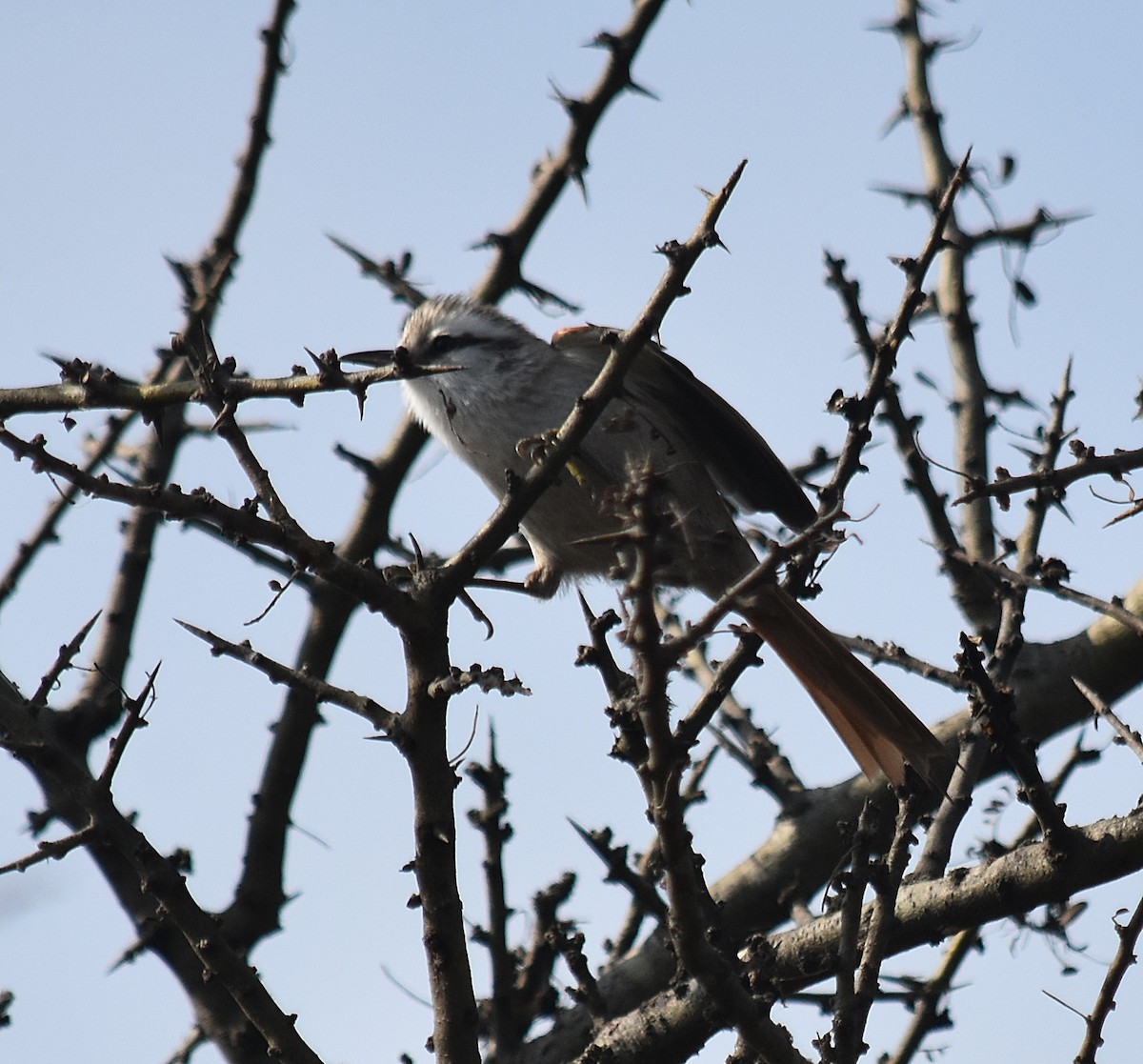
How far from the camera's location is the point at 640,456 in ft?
14.0

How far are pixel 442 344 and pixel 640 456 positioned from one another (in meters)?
1.51

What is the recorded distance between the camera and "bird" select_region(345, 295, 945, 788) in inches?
175

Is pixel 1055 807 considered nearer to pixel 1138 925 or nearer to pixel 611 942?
pixel 1138 925

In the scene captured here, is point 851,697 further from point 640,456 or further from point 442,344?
point 442,344

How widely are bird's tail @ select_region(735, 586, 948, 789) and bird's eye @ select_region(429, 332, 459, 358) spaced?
1597mm

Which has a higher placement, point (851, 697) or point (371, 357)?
point (371, 357)

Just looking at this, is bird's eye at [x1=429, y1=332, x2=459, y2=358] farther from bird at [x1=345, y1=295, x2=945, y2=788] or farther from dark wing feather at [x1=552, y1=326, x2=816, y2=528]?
dark wing feather at [x1=552, y1=326, x2=816, y2=528]

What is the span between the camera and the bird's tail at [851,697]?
4.34m

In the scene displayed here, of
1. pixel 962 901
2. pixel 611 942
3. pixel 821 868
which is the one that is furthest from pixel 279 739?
pixel 962 901

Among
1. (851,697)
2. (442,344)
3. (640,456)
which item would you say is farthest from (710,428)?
(851,697)

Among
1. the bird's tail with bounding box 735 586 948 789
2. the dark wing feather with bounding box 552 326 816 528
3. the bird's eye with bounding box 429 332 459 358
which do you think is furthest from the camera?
the bird's eye with bounding box 429 332 459 358

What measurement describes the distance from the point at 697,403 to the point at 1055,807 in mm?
2558

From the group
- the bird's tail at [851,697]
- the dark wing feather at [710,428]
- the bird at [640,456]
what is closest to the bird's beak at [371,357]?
the bird at [640,456]

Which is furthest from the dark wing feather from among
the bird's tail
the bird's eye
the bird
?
the bird's tail
